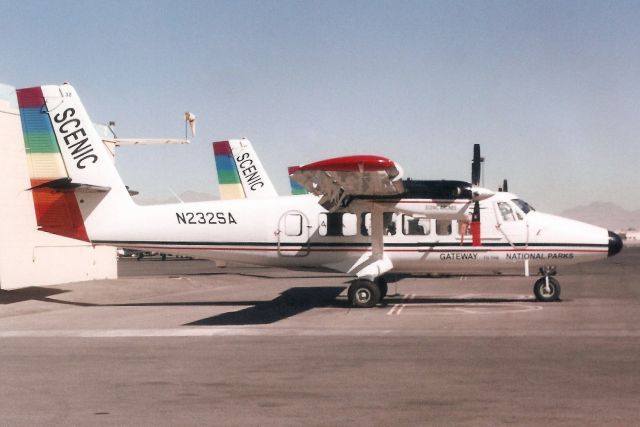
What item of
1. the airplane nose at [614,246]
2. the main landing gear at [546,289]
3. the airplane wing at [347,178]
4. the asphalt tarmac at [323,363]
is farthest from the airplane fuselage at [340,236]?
the asphalt tarmac at [323,363]

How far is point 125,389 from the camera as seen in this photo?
31.0 ft

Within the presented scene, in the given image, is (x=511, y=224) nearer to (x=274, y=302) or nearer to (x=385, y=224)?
(x=385, y=224)

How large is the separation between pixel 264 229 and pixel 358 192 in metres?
3.56

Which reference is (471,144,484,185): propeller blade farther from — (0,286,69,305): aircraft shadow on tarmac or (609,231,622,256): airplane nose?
(0,286,69,305): aircraft shadow on tarmac

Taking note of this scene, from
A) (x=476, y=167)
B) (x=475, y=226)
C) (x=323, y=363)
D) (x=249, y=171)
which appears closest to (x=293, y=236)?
(x=475, y=226)

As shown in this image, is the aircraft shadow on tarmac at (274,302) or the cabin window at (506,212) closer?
the aircraft shadow on tarmac at (274,302)

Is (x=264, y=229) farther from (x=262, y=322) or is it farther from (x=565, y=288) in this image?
(x=565, y=288)

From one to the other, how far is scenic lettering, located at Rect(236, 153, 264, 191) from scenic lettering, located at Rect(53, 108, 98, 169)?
1598cm

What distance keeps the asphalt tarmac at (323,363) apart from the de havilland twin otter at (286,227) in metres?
1.37

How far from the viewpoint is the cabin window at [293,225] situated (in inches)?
820

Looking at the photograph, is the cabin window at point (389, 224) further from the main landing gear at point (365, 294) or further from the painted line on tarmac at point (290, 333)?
the painted line on tarmac at point (290, 333)

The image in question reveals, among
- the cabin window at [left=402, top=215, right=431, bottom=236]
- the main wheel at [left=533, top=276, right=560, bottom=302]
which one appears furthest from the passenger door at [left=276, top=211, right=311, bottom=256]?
the main wheel at [left=533, top=276, right=560, bottom=302]

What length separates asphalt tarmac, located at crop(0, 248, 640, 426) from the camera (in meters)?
8.05

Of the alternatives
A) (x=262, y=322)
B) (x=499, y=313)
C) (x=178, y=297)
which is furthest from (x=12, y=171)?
(x=499, y=313)
